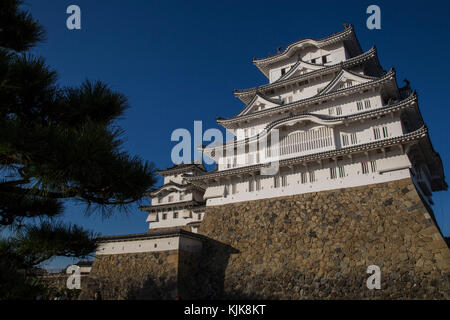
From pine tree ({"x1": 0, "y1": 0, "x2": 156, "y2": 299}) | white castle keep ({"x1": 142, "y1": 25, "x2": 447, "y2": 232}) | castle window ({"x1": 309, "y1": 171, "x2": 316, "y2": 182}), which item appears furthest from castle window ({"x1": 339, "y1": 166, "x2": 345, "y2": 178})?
pine tree ({"x1": 0, "y1": 0, "x2": 156, "y2": 299})

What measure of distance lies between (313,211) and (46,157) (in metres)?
14.1

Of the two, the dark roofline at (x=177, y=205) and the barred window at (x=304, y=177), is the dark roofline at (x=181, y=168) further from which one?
the barred window at (x=304, y=177)

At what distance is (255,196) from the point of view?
59.7 feet

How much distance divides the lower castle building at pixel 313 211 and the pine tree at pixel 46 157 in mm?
10040

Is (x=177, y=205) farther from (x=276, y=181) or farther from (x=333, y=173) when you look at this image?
(x=333, y=173)

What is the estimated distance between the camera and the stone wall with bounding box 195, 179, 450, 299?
493 inches

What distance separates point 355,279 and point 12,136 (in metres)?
14.0

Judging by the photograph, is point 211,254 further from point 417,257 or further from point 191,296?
point 417,257

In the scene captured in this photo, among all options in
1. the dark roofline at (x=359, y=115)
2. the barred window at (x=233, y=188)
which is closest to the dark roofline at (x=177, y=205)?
the barred window at (x=233, y=188)

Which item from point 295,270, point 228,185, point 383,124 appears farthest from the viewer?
point 228,185

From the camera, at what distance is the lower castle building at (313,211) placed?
13383mm

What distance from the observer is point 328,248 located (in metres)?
14.6

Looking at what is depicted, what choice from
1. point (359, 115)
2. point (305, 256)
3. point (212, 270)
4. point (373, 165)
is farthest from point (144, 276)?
point (359, 115)
